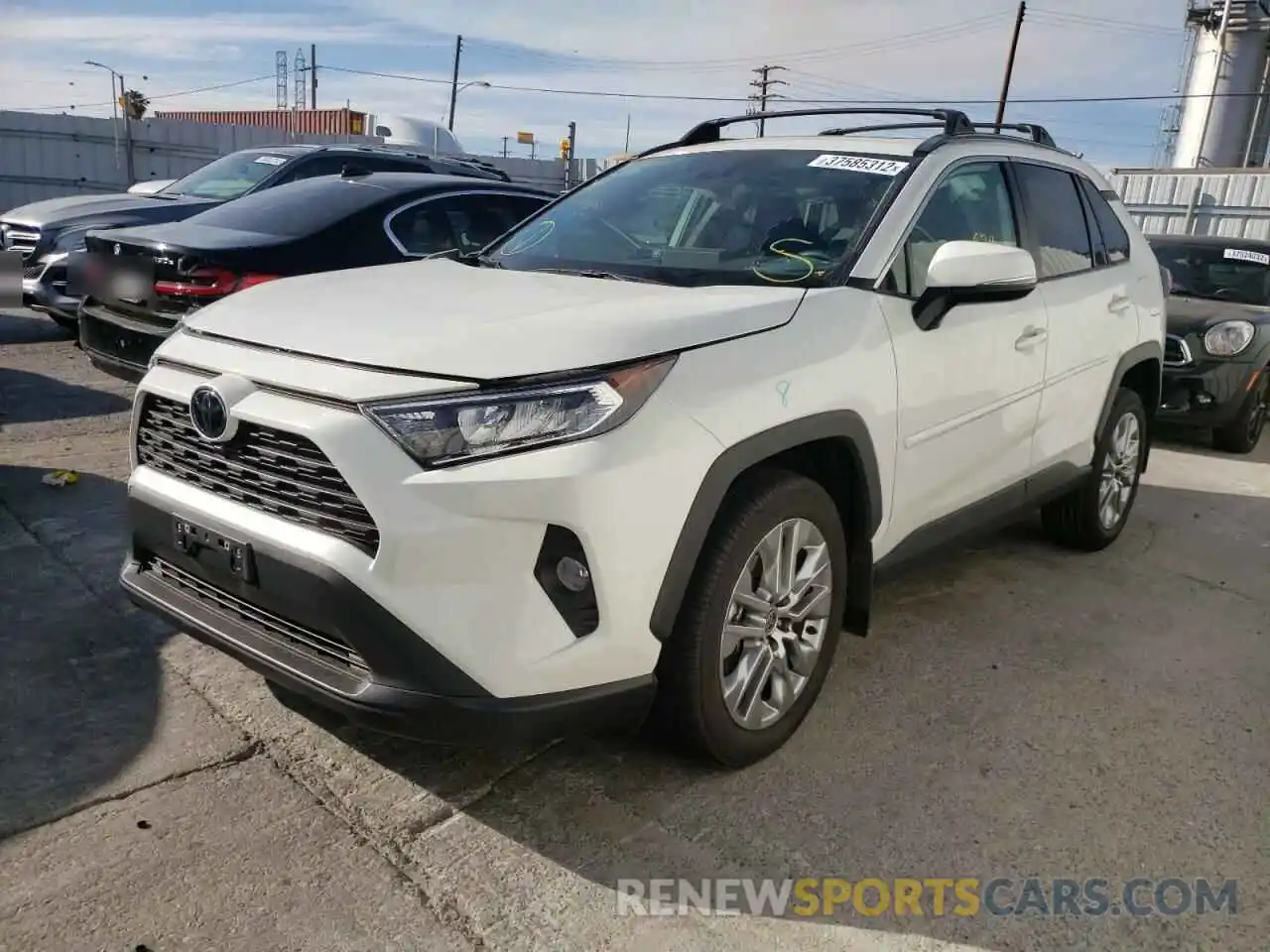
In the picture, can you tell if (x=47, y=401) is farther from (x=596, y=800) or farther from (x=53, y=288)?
(x=596, y=800)

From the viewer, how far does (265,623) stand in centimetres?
245

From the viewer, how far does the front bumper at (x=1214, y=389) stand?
288 inches

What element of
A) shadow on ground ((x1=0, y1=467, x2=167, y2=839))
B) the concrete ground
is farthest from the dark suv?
the concrete ground

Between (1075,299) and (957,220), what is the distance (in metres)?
0.89

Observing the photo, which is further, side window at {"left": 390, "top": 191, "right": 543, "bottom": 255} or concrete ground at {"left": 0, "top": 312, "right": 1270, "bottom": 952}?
side window at {"left": 390, "top": 191, "right": 543, "bottom": 255}

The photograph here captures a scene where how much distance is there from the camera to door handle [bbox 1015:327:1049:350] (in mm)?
3666

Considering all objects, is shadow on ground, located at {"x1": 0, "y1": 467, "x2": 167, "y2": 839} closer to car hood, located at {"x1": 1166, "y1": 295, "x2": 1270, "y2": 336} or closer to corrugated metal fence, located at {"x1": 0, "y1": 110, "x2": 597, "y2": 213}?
car hood, located at {"x1": 1166, "y1": 295, "x2": 1270, "y2": 336}

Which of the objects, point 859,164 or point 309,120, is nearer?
point 859,164

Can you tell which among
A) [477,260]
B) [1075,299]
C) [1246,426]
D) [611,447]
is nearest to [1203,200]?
[1246,426]

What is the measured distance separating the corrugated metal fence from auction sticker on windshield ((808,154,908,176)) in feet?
55.5

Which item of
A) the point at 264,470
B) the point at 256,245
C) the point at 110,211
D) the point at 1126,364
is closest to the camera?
the point at 264,470

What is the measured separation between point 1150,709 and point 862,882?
1.50 meters

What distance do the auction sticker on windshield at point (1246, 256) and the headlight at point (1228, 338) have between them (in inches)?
41.0

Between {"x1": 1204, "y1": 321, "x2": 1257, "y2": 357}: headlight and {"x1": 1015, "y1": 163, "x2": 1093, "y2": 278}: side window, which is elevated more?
{"x1": 1015, "y1": 163, "x2": 1093, "y2": 278}: side window
